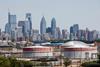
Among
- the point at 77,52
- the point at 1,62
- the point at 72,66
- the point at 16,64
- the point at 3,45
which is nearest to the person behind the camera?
the point at 1,62

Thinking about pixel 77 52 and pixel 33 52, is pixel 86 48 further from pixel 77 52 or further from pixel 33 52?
pixel 33 52

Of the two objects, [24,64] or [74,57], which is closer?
[24,64]

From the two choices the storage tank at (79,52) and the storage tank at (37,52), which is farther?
the storage tank at (37,52)

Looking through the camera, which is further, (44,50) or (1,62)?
(44,50)

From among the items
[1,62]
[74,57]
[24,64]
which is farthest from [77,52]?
[1,62]

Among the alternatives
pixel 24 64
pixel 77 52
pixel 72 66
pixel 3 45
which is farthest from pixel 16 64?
pixel 3 45

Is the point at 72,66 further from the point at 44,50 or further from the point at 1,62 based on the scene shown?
the point at 44,50

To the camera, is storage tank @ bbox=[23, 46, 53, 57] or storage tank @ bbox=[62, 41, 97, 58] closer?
storage tank @ bbox=[62, 41, 97, 58]

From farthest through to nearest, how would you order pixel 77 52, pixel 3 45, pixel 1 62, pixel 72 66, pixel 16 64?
pixel 3 45
pixel 77 52
pixel 72 66
pixel 16 64
pixel 1 62

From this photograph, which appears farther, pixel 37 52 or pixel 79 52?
pixel 37 52
